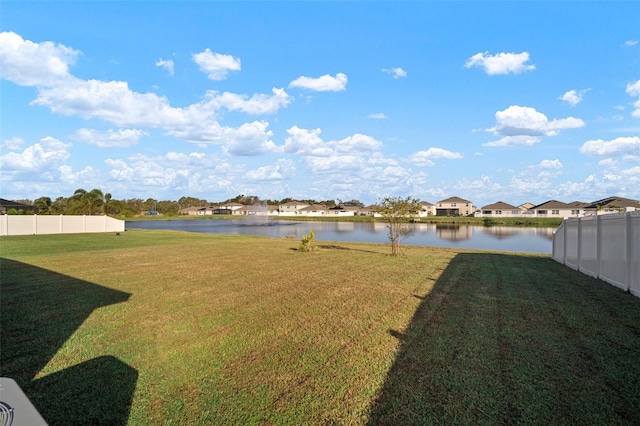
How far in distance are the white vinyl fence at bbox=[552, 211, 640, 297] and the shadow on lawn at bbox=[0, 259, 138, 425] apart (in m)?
8.59

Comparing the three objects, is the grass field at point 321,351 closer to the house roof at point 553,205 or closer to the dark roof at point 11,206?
the dark roof at point 11,206

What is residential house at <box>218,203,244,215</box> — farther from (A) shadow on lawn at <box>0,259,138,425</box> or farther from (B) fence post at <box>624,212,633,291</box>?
(B) fence post at <box>624,212,633,291</box>

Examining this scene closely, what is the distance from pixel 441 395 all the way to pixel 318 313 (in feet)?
9.24

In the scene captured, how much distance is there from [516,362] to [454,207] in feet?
333

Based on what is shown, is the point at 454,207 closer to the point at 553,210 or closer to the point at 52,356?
the point at 553,210

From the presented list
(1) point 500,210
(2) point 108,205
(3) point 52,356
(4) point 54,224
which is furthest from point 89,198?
(1) point 500,210

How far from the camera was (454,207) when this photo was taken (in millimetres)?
98812

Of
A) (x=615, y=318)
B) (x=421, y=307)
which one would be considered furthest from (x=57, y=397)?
(x=615, y=318)

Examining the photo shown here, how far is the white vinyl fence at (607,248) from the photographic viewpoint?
689 cm

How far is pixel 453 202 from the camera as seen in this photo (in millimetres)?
99562

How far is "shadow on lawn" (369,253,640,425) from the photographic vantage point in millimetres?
2879

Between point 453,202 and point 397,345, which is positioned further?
point 453,202

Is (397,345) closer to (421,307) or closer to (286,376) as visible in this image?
(286,376)

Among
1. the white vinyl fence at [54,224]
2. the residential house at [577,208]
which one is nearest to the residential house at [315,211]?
the residential house at [577,208]
